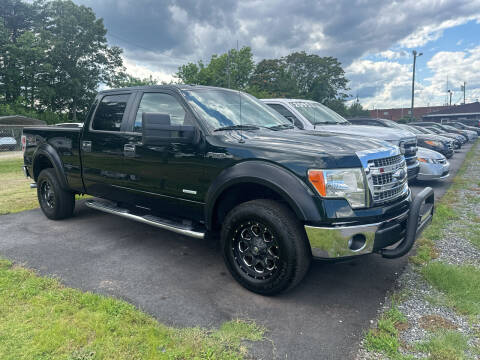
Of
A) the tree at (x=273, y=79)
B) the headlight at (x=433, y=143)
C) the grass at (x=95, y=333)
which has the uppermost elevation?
the tree at (x=273, y=79)

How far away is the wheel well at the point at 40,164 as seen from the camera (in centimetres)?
541

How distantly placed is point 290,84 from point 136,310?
135 ft

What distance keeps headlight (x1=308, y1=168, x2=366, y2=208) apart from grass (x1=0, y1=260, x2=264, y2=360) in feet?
3.91

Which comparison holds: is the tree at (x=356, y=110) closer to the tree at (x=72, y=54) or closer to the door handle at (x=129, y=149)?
the tree at (x=72, y=54)

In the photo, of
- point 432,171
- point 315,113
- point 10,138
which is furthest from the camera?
point 10,138

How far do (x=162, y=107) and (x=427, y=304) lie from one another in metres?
3.28

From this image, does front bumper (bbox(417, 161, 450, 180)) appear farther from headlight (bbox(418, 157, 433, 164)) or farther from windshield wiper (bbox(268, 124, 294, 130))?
windshield wiper (bbox(268, 124, 294, 130))

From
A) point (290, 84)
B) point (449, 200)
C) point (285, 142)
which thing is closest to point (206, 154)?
point (285, 142)

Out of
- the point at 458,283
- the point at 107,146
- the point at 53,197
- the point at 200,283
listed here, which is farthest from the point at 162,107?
the point at 458,283

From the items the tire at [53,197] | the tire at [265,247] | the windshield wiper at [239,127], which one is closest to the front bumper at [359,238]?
the tire at [265,247]

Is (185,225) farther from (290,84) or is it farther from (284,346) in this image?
(290,84)

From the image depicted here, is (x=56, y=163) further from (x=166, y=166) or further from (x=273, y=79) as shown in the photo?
(x=273, y=79)

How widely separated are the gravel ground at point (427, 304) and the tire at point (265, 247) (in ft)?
2.47

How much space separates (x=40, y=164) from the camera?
5.55 meters
